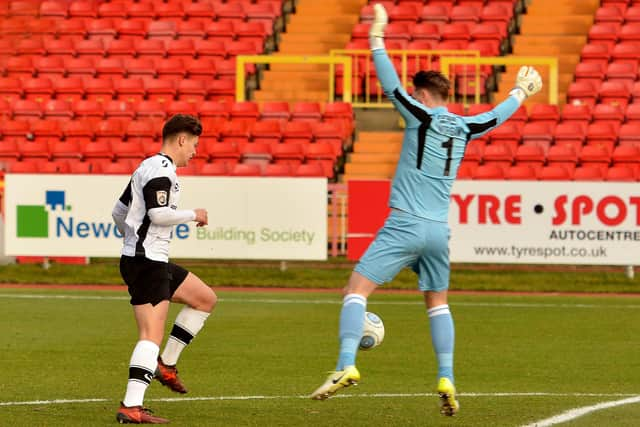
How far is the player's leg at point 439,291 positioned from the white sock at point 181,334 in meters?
1.67

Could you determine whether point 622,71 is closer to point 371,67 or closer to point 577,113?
point 577,113

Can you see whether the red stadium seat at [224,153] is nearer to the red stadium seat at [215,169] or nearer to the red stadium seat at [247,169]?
the red stadium seat at [247,169]

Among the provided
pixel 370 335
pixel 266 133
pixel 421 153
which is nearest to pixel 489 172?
pixel 266 133

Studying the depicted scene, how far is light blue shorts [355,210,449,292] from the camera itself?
8297mm

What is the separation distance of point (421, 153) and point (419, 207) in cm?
32

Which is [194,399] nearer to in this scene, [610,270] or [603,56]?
[610,270]

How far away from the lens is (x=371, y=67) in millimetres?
28047

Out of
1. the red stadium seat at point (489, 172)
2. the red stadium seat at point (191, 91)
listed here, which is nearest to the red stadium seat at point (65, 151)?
the red stadium seat at point (191, 91)

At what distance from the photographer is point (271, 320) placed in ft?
51.4

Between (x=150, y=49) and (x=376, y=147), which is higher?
(x=150, y=49)

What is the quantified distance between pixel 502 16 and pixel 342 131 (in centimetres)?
580

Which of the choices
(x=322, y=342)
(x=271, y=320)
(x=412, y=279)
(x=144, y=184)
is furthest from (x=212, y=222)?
(x=144, y=184)

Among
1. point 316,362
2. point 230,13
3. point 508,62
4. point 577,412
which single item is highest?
point 230,13

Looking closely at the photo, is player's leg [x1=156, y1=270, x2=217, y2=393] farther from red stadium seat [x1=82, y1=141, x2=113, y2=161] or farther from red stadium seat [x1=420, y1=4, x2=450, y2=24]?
red stadium seat [x1=420, y1=4, x2=450, y2=24]
